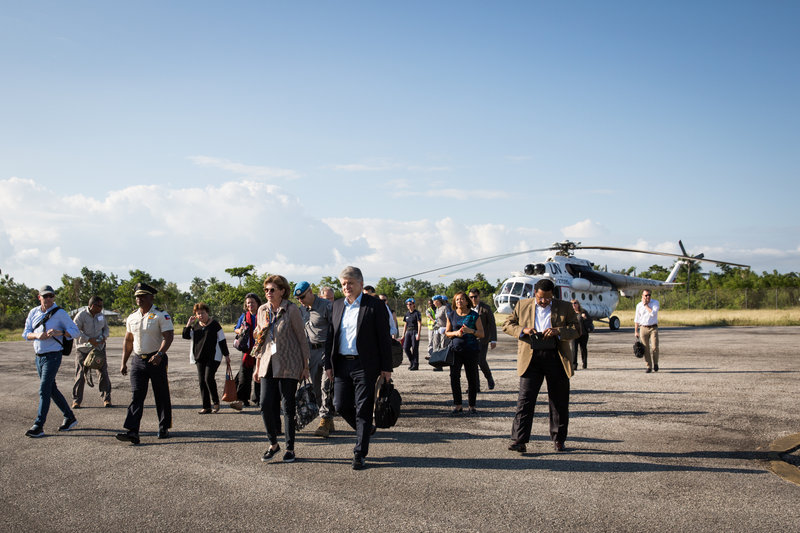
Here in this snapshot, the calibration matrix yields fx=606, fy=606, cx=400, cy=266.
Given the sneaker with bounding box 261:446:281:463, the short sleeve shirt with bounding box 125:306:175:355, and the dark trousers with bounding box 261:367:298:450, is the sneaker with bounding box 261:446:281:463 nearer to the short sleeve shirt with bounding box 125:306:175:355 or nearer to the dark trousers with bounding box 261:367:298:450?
the dark trousers with bounding box 261:367:298:450

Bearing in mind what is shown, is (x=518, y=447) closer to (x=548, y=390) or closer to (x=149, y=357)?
(x=548, y=390)

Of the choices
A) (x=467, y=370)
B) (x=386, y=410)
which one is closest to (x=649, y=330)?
(x=467, y=370)

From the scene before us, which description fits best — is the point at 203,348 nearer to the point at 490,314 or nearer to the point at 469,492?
the point at 490,314

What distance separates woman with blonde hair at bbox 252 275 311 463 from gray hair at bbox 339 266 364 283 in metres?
0.77

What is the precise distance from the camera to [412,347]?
1556cm

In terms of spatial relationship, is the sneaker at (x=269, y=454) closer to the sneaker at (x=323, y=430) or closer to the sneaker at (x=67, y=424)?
the sneaker at (x=323, y=430)

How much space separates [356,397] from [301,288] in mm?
2116

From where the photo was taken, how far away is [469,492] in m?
5.15

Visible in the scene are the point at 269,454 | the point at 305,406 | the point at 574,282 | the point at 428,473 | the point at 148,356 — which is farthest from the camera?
the point at 574,282

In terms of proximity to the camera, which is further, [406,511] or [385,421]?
[385,421]

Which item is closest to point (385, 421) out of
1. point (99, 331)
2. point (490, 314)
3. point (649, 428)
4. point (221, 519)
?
point (221, 519)

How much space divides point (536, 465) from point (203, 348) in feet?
18.0

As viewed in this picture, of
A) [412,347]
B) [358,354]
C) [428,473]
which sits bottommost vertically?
[428,473]

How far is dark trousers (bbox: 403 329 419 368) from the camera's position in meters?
15.5
